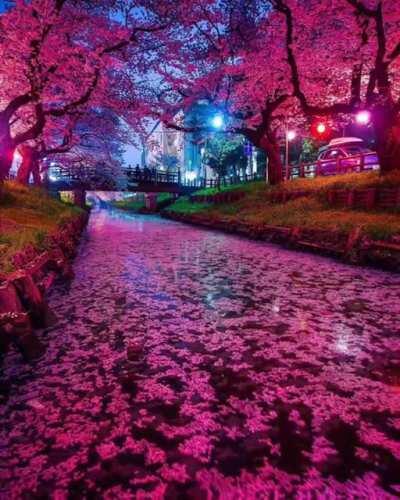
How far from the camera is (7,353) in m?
4.66

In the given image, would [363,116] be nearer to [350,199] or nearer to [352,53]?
[352,53]

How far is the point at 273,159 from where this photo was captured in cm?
2277

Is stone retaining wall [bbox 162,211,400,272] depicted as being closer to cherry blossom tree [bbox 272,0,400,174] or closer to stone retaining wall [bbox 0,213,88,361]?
cherry blossom tree [bbox 272,0,400,174]

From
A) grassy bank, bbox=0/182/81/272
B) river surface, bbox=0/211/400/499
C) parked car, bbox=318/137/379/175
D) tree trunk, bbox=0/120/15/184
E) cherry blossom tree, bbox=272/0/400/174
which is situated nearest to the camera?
river surface, bbox=0/211/400/499

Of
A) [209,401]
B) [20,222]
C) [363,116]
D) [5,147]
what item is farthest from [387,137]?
[5,147]

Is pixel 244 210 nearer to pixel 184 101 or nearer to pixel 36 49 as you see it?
pixel 184 101

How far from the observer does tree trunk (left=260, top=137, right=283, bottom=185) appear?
22125mm

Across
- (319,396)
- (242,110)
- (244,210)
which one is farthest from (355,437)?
(242,110)

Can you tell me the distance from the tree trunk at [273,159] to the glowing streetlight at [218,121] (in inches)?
127

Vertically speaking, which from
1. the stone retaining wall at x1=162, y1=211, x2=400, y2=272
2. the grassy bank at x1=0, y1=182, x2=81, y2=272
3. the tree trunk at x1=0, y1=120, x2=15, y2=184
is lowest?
the stone retaining wall at x1=162, y1=211, x2=400, y2=272

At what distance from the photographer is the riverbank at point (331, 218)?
409 inches

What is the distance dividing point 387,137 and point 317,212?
4.05m

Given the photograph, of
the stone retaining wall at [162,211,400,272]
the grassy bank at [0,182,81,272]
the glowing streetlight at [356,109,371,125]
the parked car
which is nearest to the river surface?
the grassy bank at [0,182,81,272]

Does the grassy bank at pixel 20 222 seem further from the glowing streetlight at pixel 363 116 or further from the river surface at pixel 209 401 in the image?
the glowing streetlight at pixel 363 116
